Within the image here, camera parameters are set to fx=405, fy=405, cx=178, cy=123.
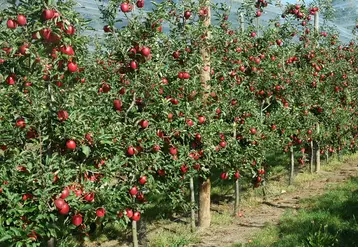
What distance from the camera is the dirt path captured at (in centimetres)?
820

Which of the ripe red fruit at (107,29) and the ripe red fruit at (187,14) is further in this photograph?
the ripe red fruit at (187,14)

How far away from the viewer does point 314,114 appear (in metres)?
12.7

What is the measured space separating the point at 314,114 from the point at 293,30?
119 inches

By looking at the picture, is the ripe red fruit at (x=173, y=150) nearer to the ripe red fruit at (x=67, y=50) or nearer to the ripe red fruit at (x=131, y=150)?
the ripe red fruit at (x=131, y=150)

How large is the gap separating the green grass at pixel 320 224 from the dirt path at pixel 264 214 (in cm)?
37

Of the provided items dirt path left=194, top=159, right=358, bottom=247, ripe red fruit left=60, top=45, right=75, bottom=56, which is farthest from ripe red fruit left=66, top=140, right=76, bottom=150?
dirt path left=194, top=159, right=358, bottom=247

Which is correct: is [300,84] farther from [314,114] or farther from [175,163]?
[175,163]

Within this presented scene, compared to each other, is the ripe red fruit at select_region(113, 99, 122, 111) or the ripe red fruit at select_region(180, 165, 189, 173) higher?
the ripe red fruit at select_region(113, 99, 122, 111)

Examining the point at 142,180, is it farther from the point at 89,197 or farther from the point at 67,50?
the point at 67,50

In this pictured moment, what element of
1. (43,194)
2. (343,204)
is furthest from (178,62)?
(343,204)

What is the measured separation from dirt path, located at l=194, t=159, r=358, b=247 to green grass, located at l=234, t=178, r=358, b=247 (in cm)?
37

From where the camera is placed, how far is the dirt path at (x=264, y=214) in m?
8.20

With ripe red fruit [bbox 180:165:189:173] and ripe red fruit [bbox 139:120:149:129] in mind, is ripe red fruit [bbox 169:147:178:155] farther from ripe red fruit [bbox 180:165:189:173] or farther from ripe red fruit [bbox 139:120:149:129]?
ripe red fruit [bbox 139:120:149:129]

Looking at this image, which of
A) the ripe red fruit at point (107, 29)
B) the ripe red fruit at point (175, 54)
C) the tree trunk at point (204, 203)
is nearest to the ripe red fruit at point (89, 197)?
the ripe red fruit at point (107, 29)
